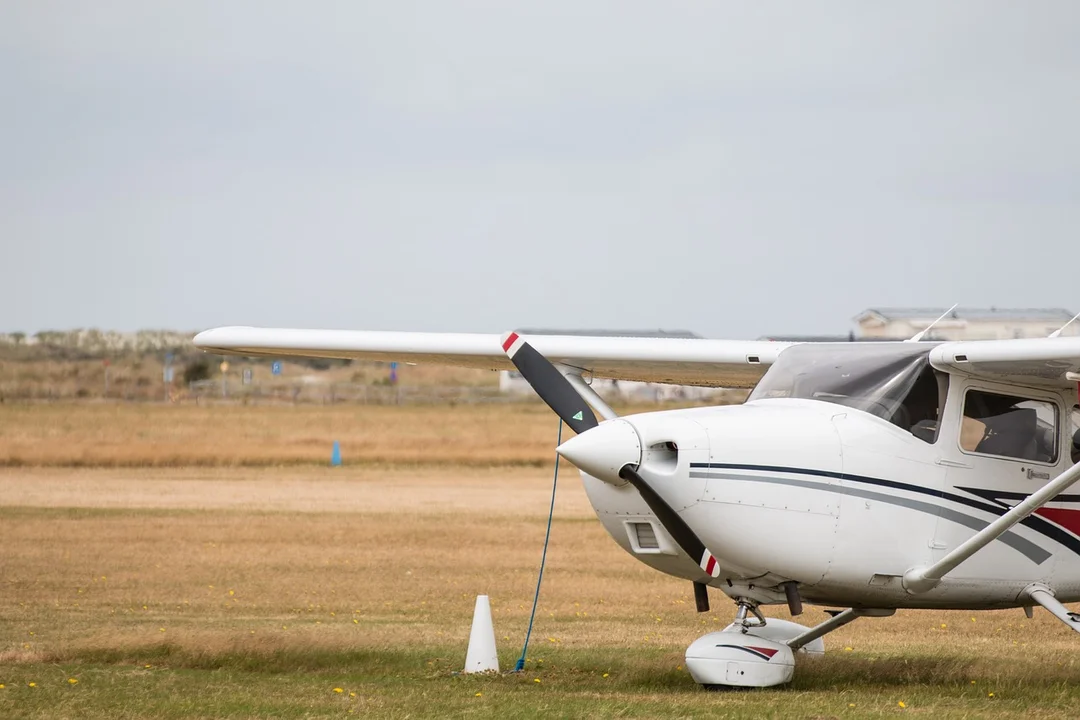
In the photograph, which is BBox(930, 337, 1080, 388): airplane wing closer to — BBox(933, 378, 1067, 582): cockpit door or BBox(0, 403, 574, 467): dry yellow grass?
BBox(933, 378, 1067, 582): cockpit door

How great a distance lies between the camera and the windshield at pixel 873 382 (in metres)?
9.93

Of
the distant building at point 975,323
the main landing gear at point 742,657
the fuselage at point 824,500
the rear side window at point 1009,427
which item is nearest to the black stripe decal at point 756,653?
the main landing gear at point 742,657

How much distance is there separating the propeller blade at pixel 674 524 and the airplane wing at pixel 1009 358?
2164 millimetres

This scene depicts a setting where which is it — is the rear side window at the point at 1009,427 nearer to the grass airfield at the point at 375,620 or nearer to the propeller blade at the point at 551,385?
the grass airfield at the point at 375,620

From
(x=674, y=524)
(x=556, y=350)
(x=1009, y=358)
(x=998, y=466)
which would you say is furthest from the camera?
(x=556, y=350)

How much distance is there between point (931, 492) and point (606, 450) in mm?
2474

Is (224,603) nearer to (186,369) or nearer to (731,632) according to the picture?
(731,632)

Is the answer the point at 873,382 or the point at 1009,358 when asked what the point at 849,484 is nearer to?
the point at 873,382

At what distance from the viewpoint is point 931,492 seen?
9922 mm

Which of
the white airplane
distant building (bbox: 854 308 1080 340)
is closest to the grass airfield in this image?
the white airplane

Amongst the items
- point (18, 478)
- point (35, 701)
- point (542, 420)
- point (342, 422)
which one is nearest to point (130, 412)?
point (342, 422)

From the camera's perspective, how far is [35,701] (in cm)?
938

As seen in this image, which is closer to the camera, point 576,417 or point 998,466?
point 576,417

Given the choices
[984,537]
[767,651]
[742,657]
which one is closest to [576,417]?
[742,657]
